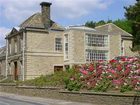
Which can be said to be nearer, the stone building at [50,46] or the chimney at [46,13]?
the stone building at [50,46]

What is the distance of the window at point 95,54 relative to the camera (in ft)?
164

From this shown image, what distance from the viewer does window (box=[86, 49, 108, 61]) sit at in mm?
50094

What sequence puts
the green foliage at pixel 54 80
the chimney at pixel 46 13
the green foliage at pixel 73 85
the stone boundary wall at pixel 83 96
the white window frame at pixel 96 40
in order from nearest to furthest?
the stone boundary wall at pixel 83 96 → the green foliage at pixel 73 85 → the green foliage at pixel 54 80 → the white window frame at pixel 96 40 → the chimney at pixel 46 13

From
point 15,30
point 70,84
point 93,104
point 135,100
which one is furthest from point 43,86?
point 15,30

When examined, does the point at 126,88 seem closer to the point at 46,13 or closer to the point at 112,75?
the point at 112,75

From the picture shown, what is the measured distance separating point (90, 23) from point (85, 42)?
46.5 m

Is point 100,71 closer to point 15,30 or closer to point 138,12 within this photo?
point 138,12

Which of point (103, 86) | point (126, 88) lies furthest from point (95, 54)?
point (126, 88)

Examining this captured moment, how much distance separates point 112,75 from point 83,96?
2.56 metres

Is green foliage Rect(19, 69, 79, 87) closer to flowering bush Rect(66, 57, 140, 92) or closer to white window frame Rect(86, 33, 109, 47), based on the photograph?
flowering bush Rect(66, 57, 140, 92)

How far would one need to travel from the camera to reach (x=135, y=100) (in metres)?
21.6

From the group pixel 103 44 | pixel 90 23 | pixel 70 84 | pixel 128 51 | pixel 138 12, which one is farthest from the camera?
pixel 90 23

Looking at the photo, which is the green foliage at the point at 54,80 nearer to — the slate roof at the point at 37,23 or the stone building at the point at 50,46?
the stone building at the point at 50,46

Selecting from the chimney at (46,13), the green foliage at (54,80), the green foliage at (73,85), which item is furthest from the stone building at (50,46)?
the green foliage at (73,85)
